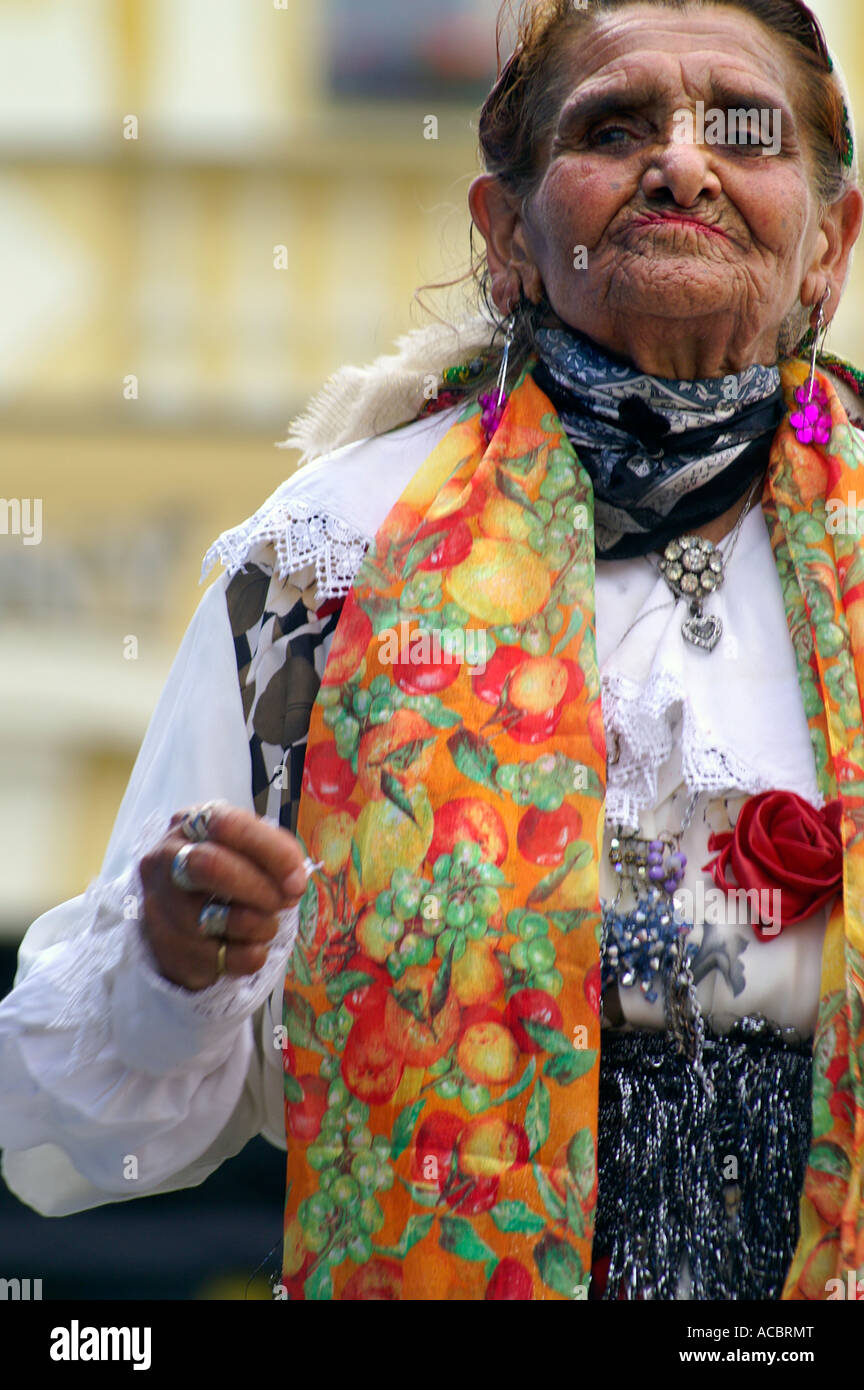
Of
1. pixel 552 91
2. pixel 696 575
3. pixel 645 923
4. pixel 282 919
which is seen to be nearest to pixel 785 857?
pixel 645 923

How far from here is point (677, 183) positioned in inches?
85.0

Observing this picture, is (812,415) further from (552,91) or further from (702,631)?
(552,91)

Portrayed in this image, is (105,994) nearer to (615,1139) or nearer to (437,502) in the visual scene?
(615,1139)

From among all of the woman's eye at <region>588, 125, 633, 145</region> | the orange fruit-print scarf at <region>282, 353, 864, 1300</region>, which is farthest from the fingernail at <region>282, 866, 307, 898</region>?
the woman's eye at <region>588, 125, 633, 145</region>

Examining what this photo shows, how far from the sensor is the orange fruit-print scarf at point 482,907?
1974mm

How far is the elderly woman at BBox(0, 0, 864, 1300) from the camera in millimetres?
1991

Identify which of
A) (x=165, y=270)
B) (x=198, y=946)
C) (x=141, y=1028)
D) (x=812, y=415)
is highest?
(x=165, y=270)

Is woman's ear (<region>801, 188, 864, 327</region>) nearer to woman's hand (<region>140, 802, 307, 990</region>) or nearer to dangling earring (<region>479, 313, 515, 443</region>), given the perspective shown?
dangling earring (<region>479, 313, 515, 443</region>)

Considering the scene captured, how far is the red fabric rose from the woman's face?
0.60m

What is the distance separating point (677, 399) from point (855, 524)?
284 mm

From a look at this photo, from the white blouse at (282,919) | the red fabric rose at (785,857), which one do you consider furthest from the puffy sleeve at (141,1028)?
the red fabric rose at (785,857)

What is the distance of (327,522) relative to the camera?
7.57 ft

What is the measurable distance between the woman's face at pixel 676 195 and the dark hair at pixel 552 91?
30 millimetres

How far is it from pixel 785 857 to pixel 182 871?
71 centimetres
